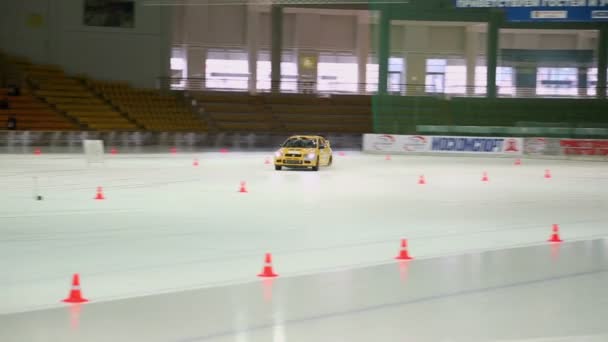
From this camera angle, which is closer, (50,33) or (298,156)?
(298,156)

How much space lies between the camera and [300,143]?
29391 mm

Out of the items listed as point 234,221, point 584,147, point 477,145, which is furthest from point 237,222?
point 584,147

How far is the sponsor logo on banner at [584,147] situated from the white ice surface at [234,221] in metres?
13.6

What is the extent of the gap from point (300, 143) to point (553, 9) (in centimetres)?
1682

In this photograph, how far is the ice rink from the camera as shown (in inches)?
384

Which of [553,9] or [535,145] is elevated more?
[553,9]

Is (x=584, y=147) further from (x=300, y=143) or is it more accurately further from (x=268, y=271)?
(x=268, y=271)

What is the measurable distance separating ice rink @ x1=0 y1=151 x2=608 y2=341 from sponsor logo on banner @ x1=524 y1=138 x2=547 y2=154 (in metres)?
13.2

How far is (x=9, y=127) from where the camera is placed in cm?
4084

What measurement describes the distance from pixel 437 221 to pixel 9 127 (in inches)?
1228

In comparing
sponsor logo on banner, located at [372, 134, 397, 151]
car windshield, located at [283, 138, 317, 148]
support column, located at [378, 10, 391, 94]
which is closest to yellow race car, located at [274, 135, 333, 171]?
car windshield, located at [283, 138, 317, 148]

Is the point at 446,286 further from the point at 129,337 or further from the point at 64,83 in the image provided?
the point at 64,83

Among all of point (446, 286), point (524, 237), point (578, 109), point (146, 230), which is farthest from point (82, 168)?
point (578, 109)

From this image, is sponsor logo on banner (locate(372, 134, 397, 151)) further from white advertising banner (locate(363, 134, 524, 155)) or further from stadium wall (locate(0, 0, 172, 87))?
stadium wall (locate(0, 0, 172, 87))
